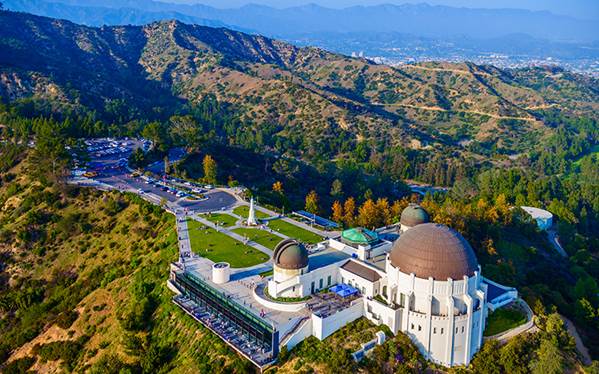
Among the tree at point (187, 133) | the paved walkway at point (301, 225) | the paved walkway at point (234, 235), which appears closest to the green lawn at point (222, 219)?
the paved walkway at point (234, 235)

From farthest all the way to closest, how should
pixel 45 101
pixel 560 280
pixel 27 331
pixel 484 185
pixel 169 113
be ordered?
pixel 169 113
pixel 45 101
pixel 484 185
pixel 560 280
pixel 27 331

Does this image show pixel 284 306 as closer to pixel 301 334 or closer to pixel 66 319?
pixel 301 334

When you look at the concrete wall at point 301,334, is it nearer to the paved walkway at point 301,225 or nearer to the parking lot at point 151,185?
the paved walkway at point 301,225

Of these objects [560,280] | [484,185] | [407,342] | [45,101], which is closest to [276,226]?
[407,342]

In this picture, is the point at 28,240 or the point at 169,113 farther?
the point at 169,113

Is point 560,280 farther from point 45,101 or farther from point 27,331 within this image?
point 45,101

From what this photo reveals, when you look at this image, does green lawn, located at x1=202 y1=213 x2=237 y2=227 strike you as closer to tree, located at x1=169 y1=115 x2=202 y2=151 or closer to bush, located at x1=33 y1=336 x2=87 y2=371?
bush, located at x1=33 y1=336 x2=87 y2=371

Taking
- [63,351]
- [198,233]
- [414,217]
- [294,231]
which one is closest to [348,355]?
[414,217]
